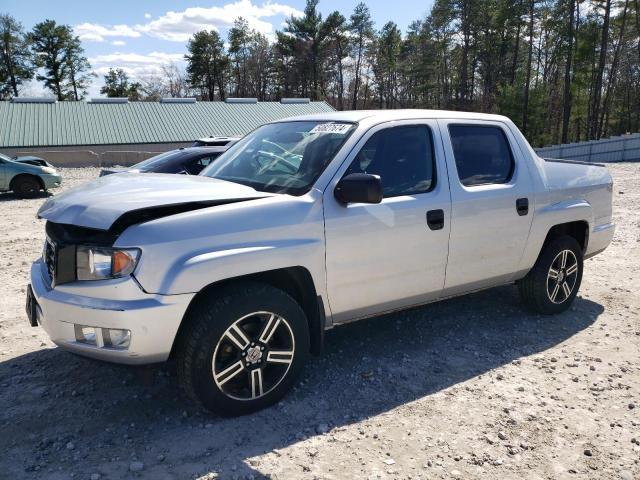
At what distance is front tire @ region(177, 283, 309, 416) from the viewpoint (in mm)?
3031

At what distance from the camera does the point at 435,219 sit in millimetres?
3879

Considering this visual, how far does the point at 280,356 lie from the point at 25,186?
42.9ft

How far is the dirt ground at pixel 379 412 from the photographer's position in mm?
2873

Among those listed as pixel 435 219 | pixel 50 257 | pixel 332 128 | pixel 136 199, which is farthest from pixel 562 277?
pixel 50 257

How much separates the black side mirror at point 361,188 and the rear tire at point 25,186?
1316 centimetres

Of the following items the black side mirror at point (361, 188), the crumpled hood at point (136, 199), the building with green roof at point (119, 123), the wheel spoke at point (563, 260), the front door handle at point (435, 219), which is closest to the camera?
the crumpled hood at point (136, 199)

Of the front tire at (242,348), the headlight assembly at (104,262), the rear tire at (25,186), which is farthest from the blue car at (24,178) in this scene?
the front tire at (242,348)

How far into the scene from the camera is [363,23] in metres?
59.5

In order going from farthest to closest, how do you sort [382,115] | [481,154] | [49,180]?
[49,180]
[481,154]
[382,115]

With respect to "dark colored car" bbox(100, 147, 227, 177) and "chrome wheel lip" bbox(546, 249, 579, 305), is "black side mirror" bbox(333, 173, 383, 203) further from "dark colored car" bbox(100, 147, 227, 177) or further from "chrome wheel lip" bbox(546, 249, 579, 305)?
"dark colored car" bbox(100, 147, 227, 177)

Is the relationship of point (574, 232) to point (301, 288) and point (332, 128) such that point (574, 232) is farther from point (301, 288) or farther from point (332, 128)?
point (301, 288)

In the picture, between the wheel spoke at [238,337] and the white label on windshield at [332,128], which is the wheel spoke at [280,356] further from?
the white label on windshield at [332,128]

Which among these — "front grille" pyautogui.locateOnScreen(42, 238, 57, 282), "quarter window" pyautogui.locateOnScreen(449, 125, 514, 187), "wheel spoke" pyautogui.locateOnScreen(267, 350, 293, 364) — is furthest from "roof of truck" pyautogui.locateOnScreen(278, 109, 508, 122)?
"front grille" pyautogui.locateOnScreen(42, 238, 57, 282)

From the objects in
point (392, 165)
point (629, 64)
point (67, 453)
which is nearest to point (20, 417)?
point (67, 453)
